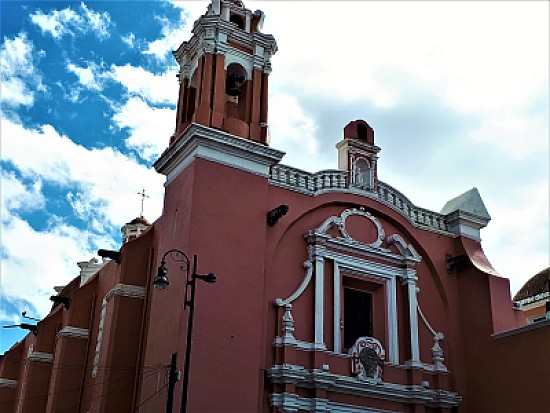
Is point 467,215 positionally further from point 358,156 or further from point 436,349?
point 436,349

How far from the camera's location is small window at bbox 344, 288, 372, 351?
15531mm

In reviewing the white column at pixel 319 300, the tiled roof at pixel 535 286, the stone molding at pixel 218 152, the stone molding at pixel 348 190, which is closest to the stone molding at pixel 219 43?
the stone molding at pixel 218 152

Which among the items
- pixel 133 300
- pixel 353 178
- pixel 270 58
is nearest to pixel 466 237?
pixel 353 178

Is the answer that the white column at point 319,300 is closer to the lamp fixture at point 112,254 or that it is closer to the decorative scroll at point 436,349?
the decorative scroll at point 436,349

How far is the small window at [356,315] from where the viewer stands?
15.5m

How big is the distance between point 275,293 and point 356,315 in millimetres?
2316

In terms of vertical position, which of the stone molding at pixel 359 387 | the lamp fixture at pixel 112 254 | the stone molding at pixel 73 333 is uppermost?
the lamp fixture at pixel 112 254

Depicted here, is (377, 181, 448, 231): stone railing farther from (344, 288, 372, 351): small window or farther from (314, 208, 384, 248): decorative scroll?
(344, 288, 372, 351): small window

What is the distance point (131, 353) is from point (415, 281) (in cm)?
662

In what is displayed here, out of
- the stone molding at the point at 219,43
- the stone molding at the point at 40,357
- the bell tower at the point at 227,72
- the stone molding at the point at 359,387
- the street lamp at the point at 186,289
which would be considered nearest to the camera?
the street lamp at the point at 186,289

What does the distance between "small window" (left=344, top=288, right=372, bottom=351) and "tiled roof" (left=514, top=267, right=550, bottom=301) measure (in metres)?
9.52

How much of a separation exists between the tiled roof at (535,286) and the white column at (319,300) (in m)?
11.0

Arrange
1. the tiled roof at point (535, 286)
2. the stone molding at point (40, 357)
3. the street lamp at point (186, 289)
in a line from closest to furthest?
the street lamp at point (186, 289)
the stone molding at point (40, 357)
the tiled roof at point (535, 286)

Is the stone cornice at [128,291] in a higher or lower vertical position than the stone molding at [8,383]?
higher
